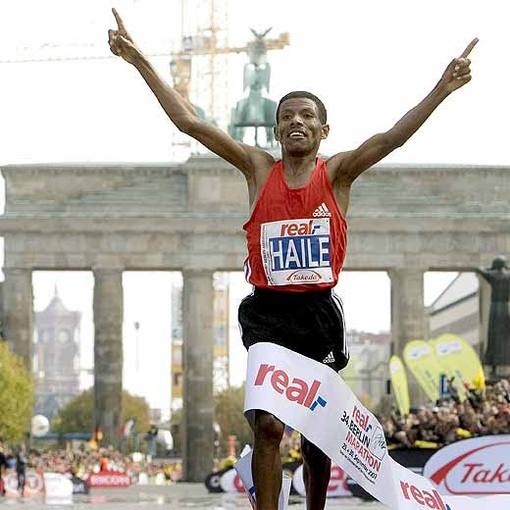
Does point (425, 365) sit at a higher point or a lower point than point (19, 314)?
higher

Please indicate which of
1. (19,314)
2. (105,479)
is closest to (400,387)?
(105,479)

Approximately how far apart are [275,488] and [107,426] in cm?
7691

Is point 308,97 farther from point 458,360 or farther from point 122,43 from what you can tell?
point 458,360

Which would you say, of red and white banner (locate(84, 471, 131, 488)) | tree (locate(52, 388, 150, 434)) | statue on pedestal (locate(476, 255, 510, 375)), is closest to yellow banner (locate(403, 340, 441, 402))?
statue on pedestal (locate(476, 255, 510, 375))

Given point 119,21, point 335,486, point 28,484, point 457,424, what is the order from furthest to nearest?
1. point 28,484
2. point 335,486
3. point 457,424
4. point 119,21

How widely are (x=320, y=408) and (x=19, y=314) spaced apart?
251 feet

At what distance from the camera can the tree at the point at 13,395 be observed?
80188 millimetres

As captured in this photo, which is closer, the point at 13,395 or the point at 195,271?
the point at 13,395

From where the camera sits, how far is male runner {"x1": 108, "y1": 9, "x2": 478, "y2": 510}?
9.40 m

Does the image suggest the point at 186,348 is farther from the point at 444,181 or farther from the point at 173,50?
the point at 173,50

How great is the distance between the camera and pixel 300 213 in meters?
9.42

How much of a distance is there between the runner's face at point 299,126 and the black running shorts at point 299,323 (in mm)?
656

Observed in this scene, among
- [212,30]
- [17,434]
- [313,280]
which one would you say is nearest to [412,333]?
[17,434]

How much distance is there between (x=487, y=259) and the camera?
86250 mm
